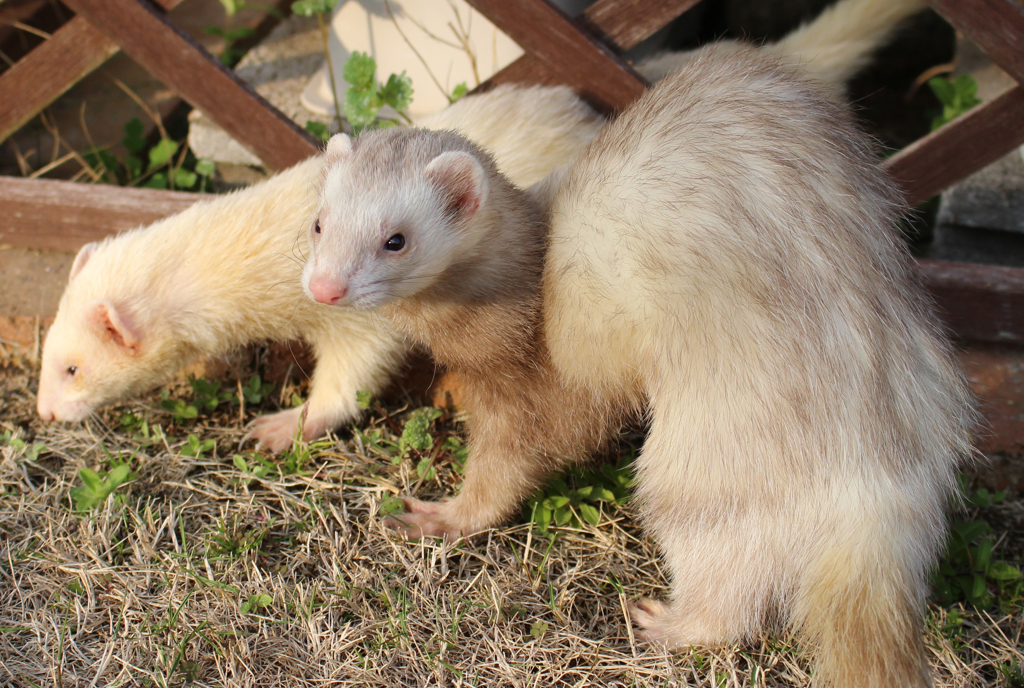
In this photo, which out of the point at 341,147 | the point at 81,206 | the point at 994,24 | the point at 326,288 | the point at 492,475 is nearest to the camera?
the point at 326,288

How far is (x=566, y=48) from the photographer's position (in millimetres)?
2873

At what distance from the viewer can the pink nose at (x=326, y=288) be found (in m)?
1.94

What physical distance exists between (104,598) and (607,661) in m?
1.55

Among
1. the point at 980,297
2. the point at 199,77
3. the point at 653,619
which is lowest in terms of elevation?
the point at 980,297

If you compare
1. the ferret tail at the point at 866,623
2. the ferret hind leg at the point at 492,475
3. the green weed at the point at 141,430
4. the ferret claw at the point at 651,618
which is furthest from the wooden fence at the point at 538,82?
the ferret claw at the point at 651,618

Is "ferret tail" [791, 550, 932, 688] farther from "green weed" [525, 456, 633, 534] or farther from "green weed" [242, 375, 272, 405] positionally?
"green weed" [242, 375, 272, 405]

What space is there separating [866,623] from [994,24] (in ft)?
6.74

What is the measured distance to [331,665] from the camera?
222 cm

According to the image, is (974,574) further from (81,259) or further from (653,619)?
(81,259)

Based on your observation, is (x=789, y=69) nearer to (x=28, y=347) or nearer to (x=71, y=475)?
(x=71, y=475)

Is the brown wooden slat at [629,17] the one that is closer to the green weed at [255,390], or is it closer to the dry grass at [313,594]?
the dry grass at [313,594]

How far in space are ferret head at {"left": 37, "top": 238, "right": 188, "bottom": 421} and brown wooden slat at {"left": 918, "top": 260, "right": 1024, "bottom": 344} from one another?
2.92m

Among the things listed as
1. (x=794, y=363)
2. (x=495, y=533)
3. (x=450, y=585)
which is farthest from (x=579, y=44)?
(x=450, y=585)

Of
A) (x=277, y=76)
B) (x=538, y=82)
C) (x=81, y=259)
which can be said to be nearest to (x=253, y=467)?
(x=81, y=259)
